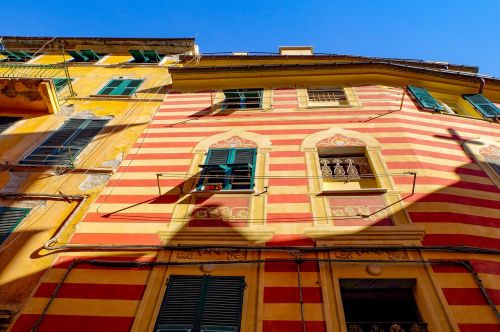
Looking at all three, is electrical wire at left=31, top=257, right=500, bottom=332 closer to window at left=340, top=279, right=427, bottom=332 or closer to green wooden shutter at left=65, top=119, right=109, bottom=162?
window at left=340, top=279, right=427, bottom=332

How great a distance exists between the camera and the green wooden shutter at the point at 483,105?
11.9 meters

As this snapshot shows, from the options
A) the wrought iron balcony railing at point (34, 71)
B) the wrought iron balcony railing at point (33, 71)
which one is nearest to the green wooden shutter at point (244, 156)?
the wrought iron balcony railing at point (34, 71)

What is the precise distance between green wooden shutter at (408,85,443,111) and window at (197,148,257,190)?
6.70 m

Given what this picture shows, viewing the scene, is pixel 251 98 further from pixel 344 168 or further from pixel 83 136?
pixel 83 136

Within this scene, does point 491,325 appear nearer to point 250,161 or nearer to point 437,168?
point 437,168

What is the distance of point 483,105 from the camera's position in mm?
12539

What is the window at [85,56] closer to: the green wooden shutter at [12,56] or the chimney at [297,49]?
the green wooden shutter at [12,56]

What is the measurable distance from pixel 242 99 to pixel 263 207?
590 cm

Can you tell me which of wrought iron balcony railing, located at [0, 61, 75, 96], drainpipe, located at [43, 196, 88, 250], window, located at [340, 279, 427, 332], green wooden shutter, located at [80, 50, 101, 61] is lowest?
window, located at [340, 279, 427, 332]

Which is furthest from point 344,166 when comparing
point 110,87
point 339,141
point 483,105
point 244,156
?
point 110,87

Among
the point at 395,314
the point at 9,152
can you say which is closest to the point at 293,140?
the point at 395,314

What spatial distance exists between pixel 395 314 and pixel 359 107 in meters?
7.31

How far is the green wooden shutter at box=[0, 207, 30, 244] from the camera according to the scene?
757 centimetres

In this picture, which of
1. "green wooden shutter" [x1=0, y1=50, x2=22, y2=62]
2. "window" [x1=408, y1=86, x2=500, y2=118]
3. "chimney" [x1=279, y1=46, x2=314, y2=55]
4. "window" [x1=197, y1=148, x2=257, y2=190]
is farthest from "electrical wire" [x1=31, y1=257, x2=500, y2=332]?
"green wooden shutter" [x1=0, y1=50, x2=22, y2=62]
